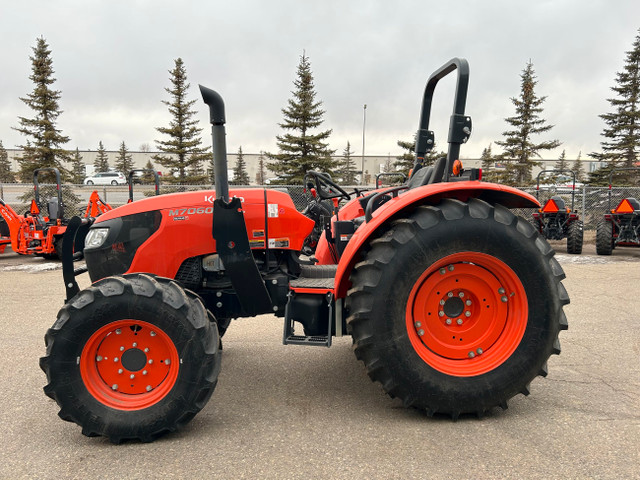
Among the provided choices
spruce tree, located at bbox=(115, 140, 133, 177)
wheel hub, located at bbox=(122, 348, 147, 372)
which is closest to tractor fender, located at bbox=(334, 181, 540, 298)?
wheel hub, located at bbox=(122, 348, 147, 372)

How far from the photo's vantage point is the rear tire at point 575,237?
10359mm

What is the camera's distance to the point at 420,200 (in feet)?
8.75

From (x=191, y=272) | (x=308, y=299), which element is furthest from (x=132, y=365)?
(x=308, y=299)

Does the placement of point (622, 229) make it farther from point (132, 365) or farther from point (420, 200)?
point (132, 365)

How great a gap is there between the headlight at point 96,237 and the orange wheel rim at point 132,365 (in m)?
0.72

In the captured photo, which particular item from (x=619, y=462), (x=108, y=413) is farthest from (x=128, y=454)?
(x=619, y=462)

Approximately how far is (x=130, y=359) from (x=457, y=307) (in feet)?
6.18

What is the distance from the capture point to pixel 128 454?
7.26 ft

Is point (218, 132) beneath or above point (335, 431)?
above

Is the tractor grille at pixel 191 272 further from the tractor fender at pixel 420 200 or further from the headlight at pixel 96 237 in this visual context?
the tractor fender at pixel 420 200

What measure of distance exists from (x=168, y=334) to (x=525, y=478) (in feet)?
6.07

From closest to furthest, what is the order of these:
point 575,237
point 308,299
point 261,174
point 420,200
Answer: point 420,200 < point 308,299 < point 575,237 < point 261,174

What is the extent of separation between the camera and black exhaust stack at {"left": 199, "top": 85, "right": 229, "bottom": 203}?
2.51 metres

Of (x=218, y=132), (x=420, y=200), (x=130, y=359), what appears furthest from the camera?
(x=420, y=200)
